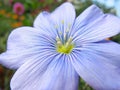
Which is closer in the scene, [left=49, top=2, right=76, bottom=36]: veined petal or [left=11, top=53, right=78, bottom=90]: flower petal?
[left=11, top=53, right=78, bottom=90]: flower petal

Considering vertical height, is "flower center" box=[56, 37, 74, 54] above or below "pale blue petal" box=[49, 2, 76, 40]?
below

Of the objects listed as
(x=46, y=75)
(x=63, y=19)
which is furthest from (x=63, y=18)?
(x=46, y=75)

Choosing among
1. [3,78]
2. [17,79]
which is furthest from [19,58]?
[3,78]

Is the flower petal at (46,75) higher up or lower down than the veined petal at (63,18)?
lower down

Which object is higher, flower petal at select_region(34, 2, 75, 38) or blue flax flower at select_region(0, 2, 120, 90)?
flower petal at select_region(34, 2, 75, 38)

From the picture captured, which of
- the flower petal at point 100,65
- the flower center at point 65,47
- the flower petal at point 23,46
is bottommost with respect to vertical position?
the flower petal at point 100,65

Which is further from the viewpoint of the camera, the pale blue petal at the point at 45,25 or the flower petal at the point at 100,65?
the pale blue petal at the point at 45,25

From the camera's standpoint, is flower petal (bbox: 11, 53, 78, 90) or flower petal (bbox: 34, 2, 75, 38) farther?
flower petal (bbox: 34, 2, 75, 38)

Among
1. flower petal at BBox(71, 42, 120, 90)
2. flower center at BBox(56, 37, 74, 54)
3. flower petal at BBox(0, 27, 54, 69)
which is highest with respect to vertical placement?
flower petal at BBox(0, 27, 54, 69)
